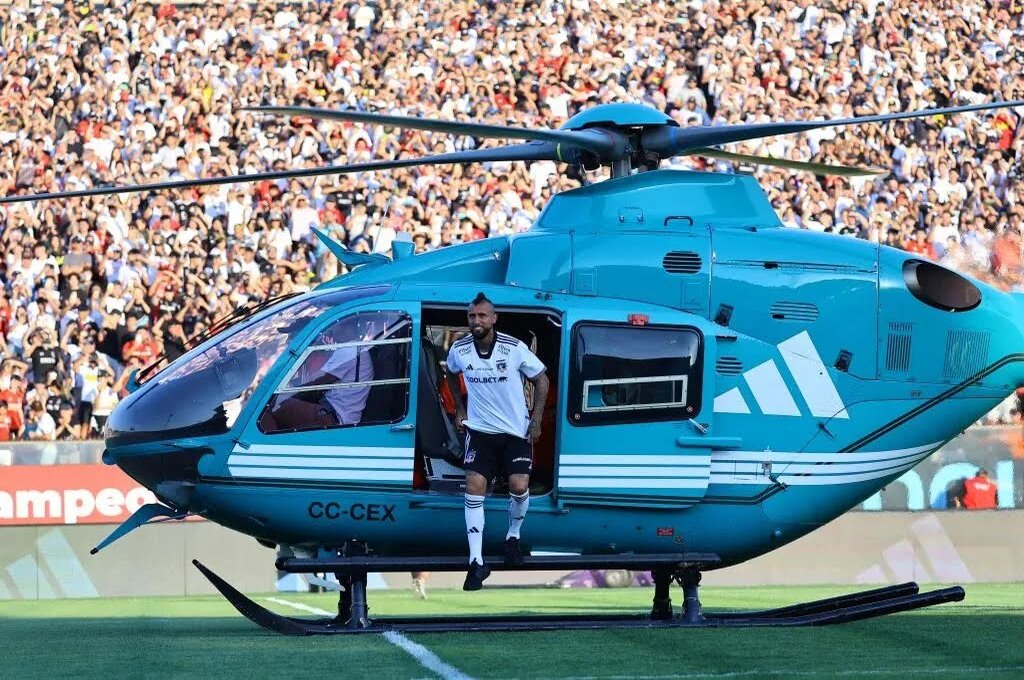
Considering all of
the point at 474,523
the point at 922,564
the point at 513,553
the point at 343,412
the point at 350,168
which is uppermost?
the point at 350,168

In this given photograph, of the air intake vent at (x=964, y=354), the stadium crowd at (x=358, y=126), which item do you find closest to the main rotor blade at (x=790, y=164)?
the air intake vent at (x=964, y=354)

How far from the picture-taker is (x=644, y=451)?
38.6 ft

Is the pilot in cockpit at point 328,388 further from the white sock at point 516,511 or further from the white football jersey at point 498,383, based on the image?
the white sock at point 516,511

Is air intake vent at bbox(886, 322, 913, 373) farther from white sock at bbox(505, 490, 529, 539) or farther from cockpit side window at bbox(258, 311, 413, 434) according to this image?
cockpit side window at bbox(258, 311, 413, 434)

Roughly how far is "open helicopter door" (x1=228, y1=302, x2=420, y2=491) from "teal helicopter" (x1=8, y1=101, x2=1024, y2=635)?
0.02 meters

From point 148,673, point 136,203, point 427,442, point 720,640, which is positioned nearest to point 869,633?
point 720,640

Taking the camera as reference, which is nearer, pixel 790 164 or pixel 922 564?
pixel 790 164

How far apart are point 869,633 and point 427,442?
3.35 meters

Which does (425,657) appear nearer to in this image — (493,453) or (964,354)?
(493,453)

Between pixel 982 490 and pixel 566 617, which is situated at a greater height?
pixel 982 490

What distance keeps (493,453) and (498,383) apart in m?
0.49

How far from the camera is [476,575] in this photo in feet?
36.6

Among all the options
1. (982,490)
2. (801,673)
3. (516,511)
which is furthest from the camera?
(982,490)

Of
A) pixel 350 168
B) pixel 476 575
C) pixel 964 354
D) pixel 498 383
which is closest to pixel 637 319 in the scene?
pixel 498 383
